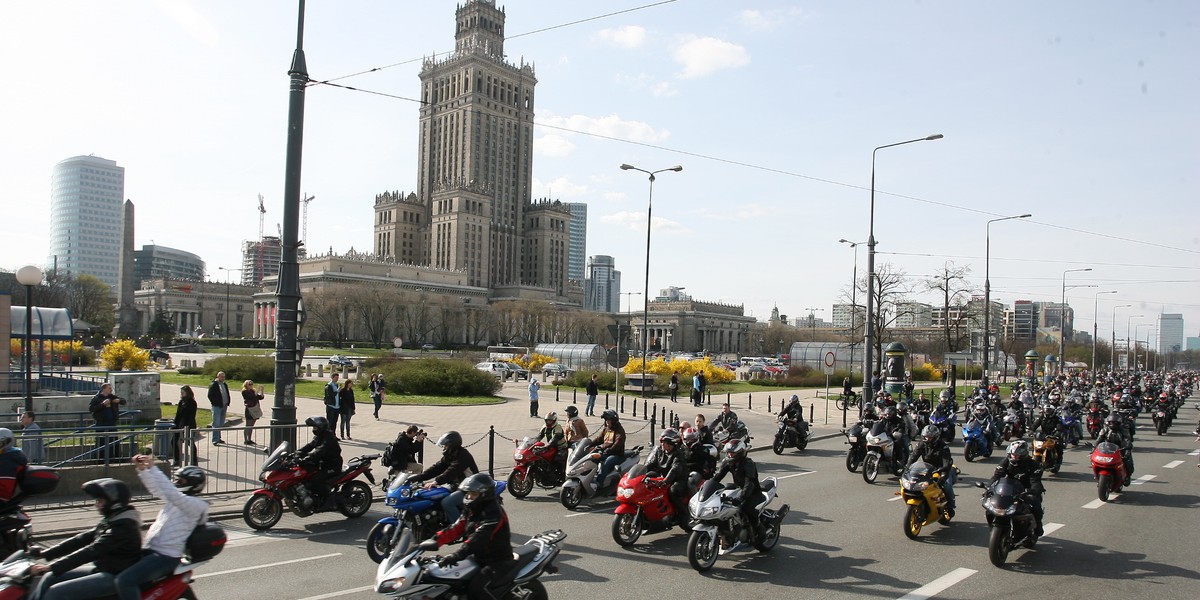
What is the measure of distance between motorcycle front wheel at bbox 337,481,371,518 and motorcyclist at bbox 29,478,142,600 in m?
5.46

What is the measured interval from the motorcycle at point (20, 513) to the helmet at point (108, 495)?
2.83m

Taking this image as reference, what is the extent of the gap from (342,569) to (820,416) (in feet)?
85.8

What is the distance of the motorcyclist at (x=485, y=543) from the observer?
6316 millimetres

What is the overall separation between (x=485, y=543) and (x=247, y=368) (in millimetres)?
37252

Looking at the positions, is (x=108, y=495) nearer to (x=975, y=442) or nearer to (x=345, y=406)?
(x=345, y=406)

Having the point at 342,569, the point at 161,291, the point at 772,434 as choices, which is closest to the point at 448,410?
the point at 772,434

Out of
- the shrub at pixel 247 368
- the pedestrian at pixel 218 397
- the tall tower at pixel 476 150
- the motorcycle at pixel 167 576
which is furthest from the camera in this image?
the tall tower at pixel 476 150

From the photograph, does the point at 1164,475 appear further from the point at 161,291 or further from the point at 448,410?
the point at 161,291

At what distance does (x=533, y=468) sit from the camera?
1406 cm

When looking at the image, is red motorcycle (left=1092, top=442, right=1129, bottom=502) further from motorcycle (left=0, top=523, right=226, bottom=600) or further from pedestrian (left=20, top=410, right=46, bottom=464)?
pedestrian (left=20, top=410, right=46, bottom=464)

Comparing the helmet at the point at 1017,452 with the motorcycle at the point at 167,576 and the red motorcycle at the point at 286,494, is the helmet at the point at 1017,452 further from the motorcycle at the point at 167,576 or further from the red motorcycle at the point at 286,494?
the motorcycle at the point at 167,576

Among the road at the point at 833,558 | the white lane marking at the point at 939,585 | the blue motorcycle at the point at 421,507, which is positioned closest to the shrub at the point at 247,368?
the road at the point at 833,558

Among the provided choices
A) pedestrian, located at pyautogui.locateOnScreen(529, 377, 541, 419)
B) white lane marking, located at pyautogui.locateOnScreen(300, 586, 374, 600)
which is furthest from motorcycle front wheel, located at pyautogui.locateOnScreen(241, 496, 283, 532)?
pedestrian, located at pyautogui.locateOnScreen(529, 377, 541, 419)

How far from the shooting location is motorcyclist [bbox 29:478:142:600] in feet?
19.1
